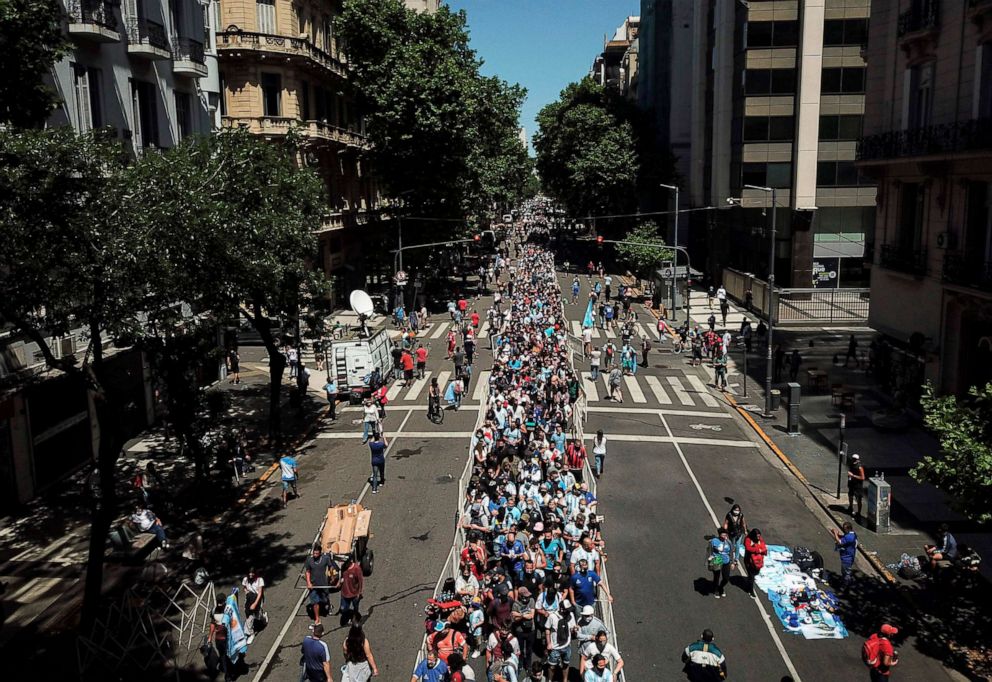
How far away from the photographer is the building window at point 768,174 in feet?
175

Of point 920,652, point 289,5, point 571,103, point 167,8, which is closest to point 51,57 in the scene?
point 167,8

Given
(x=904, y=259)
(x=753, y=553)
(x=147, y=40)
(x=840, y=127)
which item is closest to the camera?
(x=753, y=553)

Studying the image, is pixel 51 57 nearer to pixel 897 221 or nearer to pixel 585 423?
pixel 585 423

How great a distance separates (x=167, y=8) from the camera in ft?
94.6

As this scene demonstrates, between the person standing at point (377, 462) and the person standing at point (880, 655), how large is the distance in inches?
505

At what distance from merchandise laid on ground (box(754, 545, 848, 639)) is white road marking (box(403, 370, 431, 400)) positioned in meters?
18.3

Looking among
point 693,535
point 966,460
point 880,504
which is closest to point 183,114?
point 693,535

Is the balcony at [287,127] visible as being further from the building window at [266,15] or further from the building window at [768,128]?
the building window at [768,128]

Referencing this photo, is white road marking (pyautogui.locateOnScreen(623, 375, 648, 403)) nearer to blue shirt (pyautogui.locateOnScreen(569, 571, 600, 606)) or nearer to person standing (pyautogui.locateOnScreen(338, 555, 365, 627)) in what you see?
blue shirt (pyautogui.locateOnScreen(569, 571, 600, 606))

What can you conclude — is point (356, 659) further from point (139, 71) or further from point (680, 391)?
point (680, 391)

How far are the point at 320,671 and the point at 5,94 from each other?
11356 millimetres

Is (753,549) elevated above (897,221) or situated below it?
below

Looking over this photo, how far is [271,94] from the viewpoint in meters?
46.7

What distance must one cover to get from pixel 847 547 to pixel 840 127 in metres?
40.9
